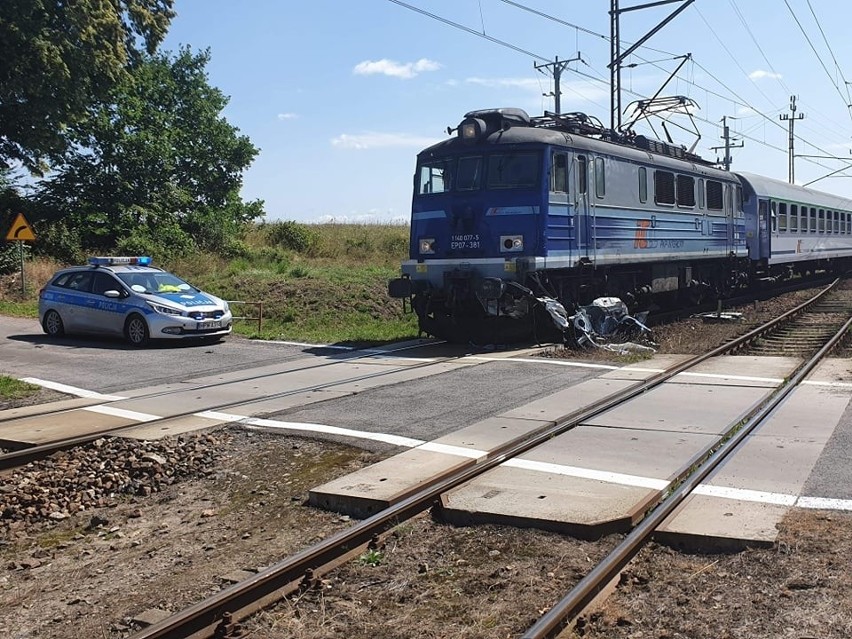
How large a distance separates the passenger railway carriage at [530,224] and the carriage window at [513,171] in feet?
0.06

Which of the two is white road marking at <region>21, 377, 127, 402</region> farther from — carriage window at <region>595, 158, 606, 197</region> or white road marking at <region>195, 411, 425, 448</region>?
carriage window at <region>595, 158, 606, 197</region>

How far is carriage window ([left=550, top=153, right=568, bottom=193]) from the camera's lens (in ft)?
47.3

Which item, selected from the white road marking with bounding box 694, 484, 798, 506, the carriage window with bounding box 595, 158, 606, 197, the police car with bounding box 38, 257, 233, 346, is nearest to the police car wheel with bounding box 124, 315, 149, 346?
the police car with bounding box 38, 257, 233, 346

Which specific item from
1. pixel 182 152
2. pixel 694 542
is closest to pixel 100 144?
pixel 182 152

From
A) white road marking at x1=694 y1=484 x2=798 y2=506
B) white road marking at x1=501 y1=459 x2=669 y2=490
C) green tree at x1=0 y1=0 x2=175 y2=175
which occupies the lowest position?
white road marking at x1=694 y1=484 x2=798 y2=506

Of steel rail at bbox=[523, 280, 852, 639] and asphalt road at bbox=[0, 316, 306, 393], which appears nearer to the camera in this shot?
steel rail at bbox=[523, 280, 852, 639]

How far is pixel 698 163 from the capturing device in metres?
21.1

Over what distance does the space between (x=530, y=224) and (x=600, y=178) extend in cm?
222

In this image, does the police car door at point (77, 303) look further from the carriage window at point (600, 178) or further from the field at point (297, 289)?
the carriage window at point (600, 178)

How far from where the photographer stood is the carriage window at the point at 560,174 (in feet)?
47.3

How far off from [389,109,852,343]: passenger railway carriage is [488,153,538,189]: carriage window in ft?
0.06

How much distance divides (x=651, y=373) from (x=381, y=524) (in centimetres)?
717

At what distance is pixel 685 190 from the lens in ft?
64.0

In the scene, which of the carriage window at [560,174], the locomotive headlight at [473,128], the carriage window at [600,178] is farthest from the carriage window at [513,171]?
the carriage window at [600,178]
